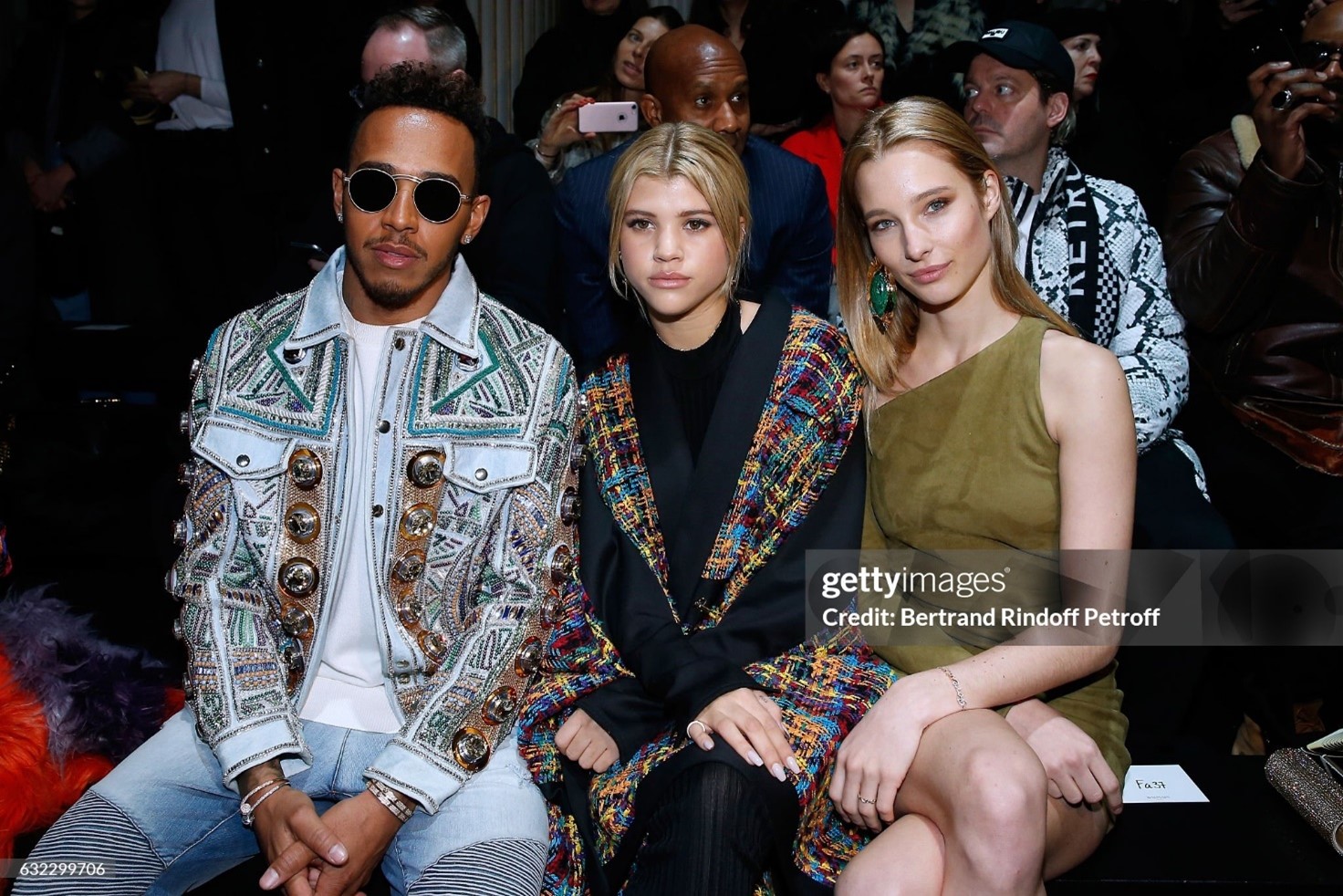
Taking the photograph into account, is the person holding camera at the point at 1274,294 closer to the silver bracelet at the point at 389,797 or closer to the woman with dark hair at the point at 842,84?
the woman with dark hair at the point at 842,84

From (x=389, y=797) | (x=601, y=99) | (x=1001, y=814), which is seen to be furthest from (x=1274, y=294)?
(x=389, y=797)

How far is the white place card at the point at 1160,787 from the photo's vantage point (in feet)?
9.09

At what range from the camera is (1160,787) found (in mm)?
2820

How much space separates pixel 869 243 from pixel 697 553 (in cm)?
78

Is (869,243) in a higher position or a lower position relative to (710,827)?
higher

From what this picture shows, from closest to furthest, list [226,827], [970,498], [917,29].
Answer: [226,827]
[970,498]
[917,29]

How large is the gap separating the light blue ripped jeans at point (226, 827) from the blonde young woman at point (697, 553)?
168 millimetres

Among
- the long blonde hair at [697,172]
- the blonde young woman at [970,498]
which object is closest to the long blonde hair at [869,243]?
the blonde young woman at [970,498]

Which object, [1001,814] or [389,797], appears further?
[389,797]

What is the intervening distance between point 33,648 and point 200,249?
2.43 metres

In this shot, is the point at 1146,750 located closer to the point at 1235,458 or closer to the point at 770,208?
the point at 1235,458

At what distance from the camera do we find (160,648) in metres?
3.50

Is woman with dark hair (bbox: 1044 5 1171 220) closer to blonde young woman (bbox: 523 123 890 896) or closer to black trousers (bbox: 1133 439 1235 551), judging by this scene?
black trousers (bbox: 1133 439 1235 551)

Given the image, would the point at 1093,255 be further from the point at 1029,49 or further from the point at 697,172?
the point at 697,172
